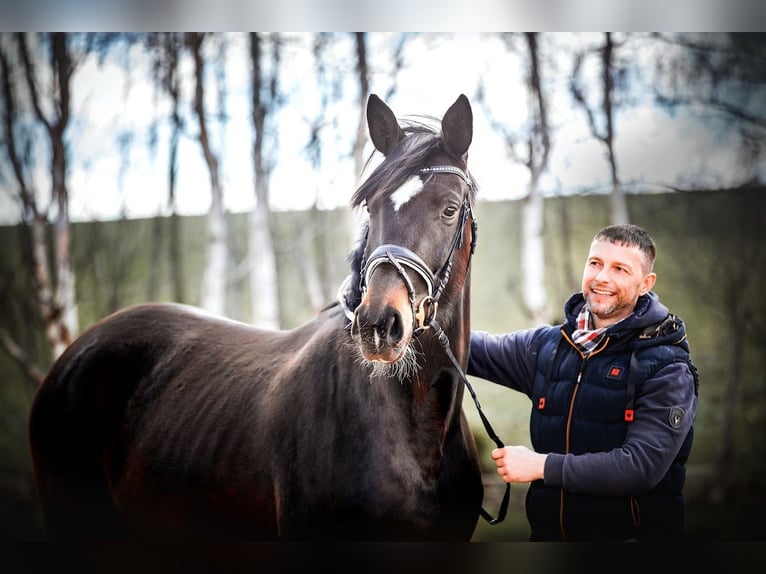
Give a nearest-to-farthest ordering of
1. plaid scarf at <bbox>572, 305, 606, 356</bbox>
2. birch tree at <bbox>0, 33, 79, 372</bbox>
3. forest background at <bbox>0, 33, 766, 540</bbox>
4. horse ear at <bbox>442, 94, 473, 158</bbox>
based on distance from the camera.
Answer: horse ear at <bbox>442, 94, 473, 158</bbox> → plaid scarf at <bbox>572, 305, 606, 356</bbox> → forest background at <bbox>0, 33, 766, 540</bbox> → birch tree at <bbox>0, 33, 79, 372</bbox>

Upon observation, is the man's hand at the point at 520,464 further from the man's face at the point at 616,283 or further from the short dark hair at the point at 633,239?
the short dark hair at the point at 633,239

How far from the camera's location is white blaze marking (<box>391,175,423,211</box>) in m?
2.11

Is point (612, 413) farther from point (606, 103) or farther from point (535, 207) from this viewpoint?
point (606, 103)

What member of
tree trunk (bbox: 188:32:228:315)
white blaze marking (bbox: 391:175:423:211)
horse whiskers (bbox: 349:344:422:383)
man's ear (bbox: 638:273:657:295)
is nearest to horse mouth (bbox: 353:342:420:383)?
horse whiskers (bbox: 349:344:422:383)

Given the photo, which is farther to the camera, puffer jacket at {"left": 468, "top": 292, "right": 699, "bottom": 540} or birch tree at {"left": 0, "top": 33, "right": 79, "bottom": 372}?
birch tree at {"left": 0, "top": 33, "right": 79, "bottom": 372}

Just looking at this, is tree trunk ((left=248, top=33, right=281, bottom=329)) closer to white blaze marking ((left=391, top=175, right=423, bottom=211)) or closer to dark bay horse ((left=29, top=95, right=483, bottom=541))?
dark bay horse ((left=29, top=95, right=483, bottom=541))

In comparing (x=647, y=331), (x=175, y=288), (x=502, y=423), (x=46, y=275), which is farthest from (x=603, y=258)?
(x=46, y=275)

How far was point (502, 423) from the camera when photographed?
3.43 metres

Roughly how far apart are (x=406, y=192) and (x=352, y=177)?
1.49 metres

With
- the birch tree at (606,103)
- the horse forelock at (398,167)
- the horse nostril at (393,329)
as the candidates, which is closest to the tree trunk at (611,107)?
the birch tree at (606,103)

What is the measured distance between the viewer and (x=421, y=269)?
2.04 meters

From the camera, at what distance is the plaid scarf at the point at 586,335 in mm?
2359

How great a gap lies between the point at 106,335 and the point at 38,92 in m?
1.51

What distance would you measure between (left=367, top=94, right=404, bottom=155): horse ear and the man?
84 centimetres
